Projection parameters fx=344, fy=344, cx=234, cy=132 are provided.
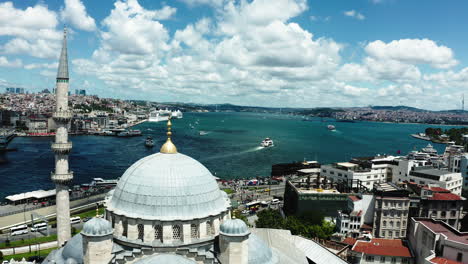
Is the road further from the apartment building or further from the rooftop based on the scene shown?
the rooftop

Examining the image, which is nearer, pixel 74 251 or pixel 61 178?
pixel 74 251

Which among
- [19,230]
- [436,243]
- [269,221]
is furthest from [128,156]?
[436,243]

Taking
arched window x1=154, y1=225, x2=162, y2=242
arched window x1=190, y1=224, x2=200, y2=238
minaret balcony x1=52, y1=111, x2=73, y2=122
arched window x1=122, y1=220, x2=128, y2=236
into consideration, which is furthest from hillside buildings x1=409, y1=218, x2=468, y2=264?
minaret balcony x1=52, y1=111, x2=73, y2=122

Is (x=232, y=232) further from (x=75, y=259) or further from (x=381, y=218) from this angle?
(x=381, y=218)

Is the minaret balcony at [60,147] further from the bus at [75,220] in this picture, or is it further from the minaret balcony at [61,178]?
the bus at [75,220]

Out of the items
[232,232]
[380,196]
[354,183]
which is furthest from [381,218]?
[232,232]

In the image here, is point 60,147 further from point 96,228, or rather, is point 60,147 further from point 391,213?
point 391,213
